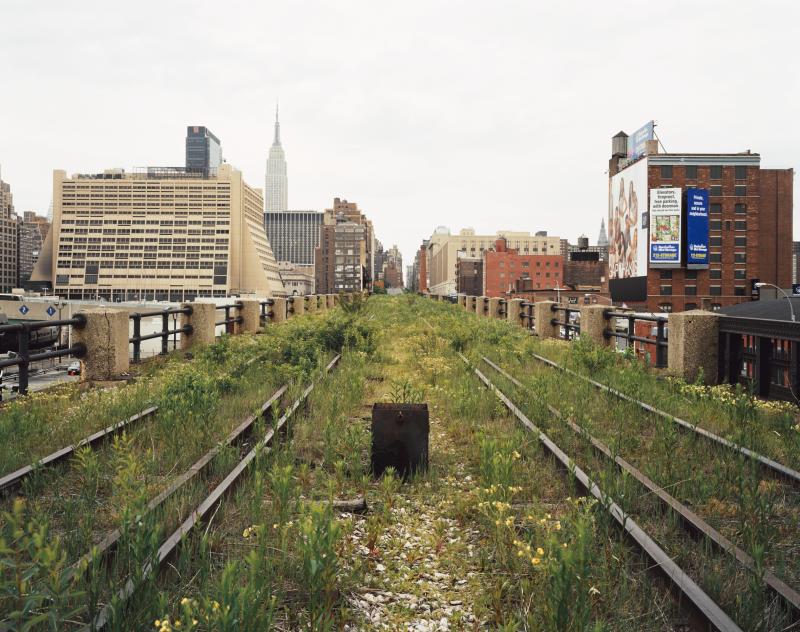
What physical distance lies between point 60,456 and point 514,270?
153 meters

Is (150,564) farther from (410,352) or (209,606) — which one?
(410,352)

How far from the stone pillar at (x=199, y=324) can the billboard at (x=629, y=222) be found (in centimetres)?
10002

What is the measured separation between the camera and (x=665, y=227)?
101500mm

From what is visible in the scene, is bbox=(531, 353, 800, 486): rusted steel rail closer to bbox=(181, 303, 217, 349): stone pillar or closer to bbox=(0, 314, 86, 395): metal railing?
bbox=(0, 314, 86, 395): metal railing

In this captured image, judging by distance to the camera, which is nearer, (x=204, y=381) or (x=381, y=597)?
(x=381, y=597)

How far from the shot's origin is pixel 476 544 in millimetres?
4184

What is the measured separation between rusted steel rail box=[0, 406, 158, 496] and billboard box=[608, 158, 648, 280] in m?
108

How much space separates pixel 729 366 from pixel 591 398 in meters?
3.36

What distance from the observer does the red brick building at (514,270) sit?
Answer: 154 meters

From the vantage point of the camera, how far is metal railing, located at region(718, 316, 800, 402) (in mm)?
8359

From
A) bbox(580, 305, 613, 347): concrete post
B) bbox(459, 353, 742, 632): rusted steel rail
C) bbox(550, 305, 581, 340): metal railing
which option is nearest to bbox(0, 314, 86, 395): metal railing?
bbox(459, 353, 742, 632): rusted steel rail

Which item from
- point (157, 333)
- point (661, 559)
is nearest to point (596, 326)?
point (157, 333)

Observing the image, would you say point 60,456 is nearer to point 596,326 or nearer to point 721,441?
point 721,441

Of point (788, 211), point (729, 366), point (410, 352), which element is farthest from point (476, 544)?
point (788, 211)
